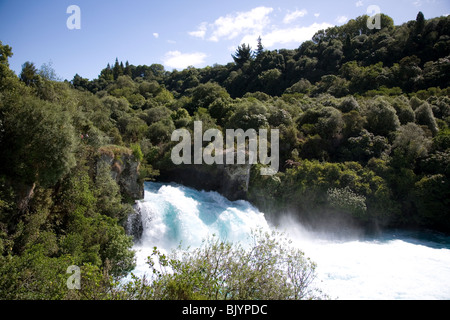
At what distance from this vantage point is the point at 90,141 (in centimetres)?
1642

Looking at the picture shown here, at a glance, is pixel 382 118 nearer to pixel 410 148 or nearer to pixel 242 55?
pixel 410 148

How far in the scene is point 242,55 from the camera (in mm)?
66938

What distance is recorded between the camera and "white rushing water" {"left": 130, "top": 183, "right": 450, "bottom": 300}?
48.2 feet

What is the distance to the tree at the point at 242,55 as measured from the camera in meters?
66.4

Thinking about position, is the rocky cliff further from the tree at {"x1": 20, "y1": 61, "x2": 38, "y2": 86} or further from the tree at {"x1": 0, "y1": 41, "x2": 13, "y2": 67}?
the tree at {"x1": 0, "y1": 41, "x2": 13, "y2": 67}

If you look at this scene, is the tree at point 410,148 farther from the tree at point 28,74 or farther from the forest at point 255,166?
the tree at point 28,74

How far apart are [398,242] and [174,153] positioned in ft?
68.0

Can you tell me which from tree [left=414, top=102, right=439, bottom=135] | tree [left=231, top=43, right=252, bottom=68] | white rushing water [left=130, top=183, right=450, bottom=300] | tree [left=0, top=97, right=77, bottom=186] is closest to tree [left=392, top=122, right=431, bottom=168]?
tree [left=414, top=102, right=439, bottom=135]

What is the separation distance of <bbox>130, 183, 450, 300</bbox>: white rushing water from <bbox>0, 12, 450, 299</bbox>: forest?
178 cm

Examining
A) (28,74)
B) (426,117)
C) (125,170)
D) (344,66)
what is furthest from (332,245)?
(344,66)

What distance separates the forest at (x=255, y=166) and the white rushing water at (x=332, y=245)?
5.84ft

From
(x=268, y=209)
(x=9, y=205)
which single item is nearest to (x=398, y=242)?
(x=268, y=209)

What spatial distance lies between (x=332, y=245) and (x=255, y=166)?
9.02m

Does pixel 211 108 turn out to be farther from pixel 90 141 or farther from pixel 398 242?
pixel 398 242
